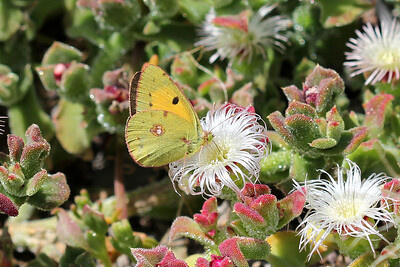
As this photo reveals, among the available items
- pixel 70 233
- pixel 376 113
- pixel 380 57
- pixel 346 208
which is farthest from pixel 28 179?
pixel 380 57

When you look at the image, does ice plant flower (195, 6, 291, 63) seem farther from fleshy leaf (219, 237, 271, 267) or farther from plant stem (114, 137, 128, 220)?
fleshy leaf (219, 237, 271, 267)

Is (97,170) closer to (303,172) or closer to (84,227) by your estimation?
(84,227)

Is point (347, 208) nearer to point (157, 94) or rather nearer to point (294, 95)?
point (294, 95)

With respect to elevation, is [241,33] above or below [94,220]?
above

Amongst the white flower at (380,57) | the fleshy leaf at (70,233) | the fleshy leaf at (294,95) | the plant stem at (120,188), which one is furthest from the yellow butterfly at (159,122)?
the white flower at (380,57)

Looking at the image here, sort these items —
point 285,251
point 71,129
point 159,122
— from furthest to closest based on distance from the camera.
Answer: point 71,129 < point 285,251 < point 159,122

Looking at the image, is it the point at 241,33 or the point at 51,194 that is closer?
the point at 51,194

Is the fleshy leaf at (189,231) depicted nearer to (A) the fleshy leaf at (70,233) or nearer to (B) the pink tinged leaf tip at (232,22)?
(A) the fleshy leaf at (70,233)
